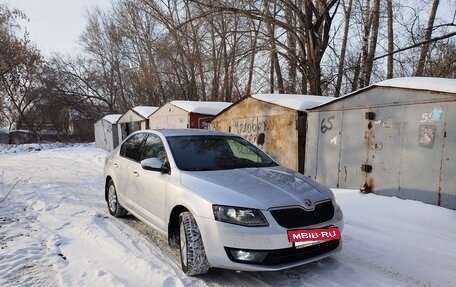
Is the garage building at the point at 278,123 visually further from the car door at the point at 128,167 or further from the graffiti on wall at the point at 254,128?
the car door at the point at 128,167

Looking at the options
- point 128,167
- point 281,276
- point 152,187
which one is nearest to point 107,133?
point 128,167

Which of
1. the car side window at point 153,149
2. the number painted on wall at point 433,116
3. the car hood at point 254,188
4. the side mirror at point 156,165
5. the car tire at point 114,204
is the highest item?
the number painted on wall at point 433,116

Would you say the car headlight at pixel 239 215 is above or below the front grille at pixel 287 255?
above

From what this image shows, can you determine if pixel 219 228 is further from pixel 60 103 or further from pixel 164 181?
A: pixel 60 103

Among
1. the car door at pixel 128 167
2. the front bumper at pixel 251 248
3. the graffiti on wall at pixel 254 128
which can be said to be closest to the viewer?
the front bumper at pixel 251 248

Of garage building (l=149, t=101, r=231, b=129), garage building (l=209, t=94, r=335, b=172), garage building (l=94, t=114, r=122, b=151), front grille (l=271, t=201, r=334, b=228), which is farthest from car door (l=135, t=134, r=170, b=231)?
garage building (l=94, t=114, r=122, b=151)

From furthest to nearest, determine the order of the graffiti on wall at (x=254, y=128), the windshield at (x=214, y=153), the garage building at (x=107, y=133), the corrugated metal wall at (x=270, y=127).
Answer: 1. the garage building at (x=107, y=133)
2. the graffiti on wall at (x=254, y=128)
3. the corrugated metal wall at (x=270, y=127)
4. the windshield at (x=214, y=153)

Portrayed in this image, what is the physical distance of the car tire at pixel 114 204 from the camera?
20.4 ft

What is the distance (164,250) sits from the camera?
4.68 metres

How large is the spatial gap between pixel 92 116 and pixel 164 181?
3940 cm

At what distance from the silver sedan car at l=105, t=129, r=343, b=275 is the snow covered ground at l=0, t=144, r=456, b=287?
0.29 m

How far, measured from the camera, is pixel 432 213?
19.1ft

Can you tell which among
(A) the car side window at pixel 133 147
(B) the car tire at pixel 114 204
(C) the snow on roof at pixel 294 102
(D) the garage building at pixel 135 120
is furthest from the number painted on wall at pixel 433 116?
(D) the garage building at pixel 135 120

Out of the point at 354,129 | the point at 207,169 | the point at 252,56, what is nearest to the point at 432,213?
the point at 354,129
